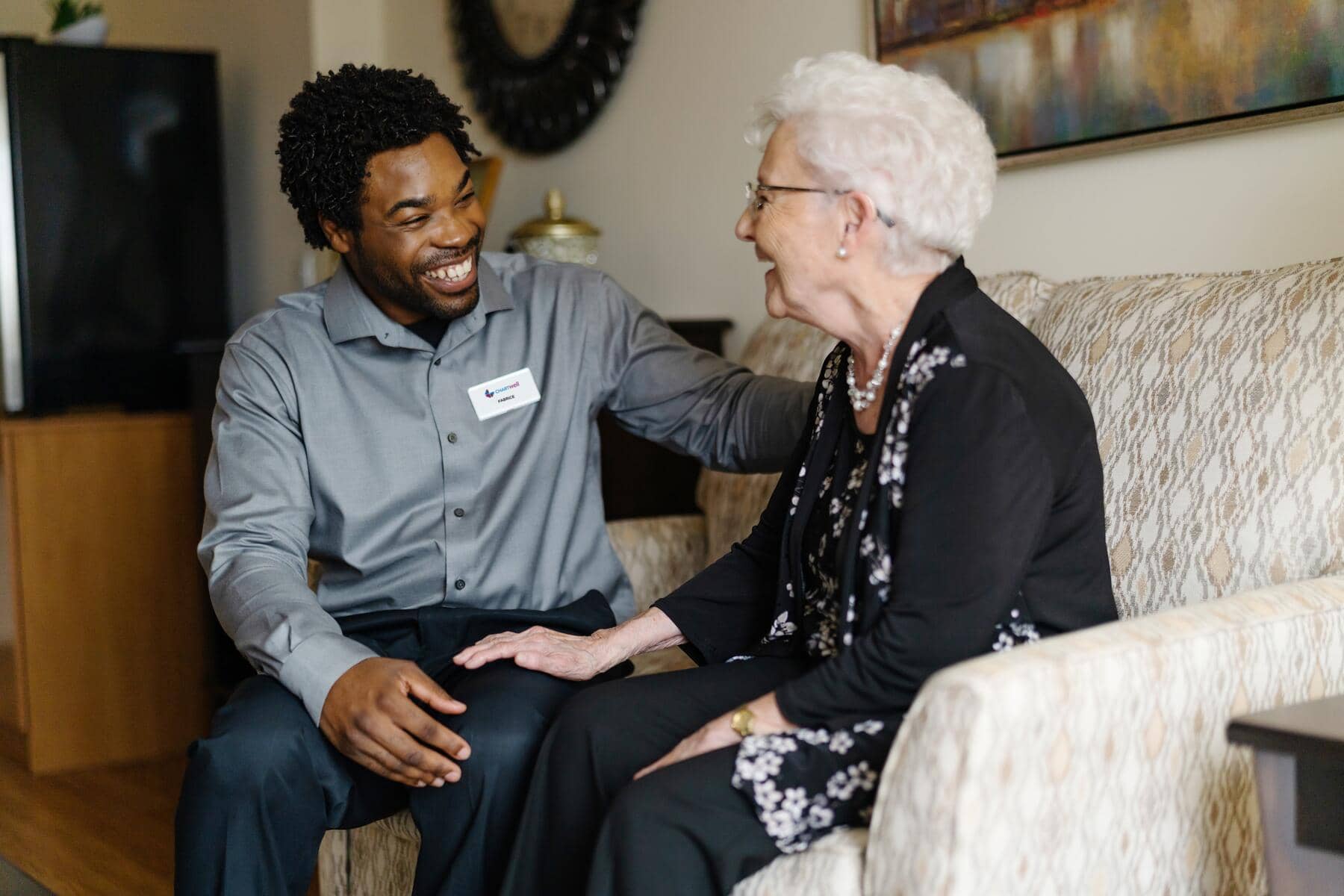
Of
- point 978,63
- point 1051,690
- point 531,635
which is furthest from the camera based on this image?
point 978,63

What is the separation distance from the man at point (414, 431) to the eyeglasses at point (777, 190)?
423 mm

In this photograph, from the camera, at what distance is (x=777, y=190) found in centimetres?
144

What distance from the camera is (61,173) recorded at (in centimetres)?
340

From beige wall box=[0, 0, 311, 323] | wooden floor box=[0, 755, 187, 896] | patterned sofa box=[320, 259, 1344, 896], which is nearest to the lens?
patterned sofa box=[320, 259, 1344, 896]


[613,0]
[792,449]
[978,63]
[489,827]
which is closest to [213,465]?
[489,827]

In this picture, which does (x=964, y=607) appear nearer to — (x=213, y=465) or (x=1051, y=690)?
(x=1051, y=690)

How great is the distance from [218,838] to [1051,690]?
0.95 m

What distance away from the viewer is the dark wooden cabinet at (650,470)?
103 inches

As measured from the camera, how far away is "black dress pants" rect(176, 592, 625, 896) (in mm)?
1537

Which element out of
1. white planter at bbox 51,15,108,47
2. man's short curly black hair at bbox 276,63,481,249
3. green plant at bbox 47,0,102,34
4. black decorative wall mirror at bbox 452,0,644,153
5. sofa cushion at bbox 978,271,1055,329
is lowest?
sofa cushion at bbox 978,271,1055,329

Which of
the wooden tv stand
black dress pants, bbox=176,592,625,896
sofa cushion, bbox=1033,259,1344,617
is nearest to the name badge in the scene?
black dress pants, bbox=176,592,625,896

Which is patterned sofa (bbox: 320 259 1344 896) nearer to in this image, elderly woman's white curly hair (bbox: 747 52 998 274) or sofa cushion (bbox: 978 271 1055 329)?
sofa cushion (bbox: 978 271 1055 329)

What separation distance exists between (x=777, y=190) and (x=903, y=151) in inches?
5.7

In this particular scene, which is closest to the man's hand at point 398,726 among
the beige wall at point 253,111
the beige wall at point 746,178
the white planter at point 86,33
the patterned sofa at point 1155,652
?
the patterned sofa at point 1155,652
